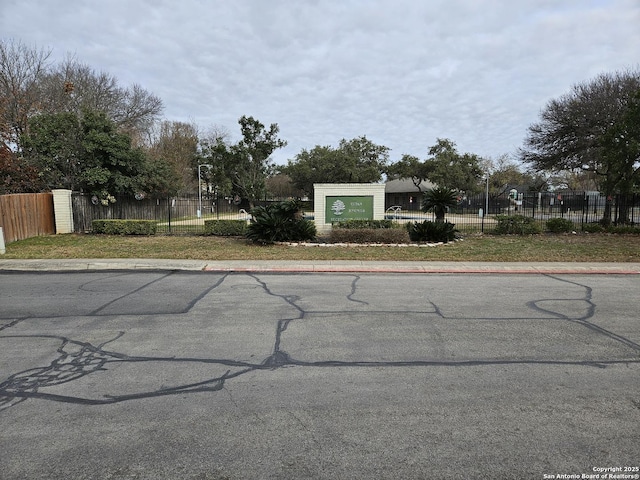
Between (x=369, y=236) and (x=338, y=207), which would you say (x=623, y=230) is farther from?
(x=338, y=207)

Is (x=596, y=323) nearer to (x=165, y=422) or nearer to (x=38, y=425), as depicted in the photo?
(x=165, y=422)

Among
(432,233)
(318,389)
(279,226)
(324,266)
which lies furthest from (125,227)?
(318,389)

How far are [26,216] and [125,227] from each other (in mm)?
4003

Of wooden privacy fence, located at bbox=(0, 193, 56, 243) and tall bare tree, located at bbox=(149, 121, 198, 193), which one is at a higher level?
tall bare tree, located at bbox=(149, 121, 198, 193)

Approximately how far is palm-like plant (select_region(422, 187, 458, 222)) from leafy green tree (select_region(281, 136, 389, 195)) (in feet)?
102

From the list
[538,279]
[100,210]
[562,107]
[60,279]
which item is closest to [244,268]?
[60,279]

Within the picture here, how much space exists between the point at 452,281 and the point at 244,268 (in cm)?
542

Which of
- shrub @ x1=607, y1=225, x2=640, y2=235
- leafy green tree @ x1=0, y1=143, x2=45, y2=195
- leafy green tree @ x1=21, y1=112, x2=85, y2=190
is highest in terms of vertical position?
leafy green tree @ x1=21, y1=112, x2=85, y2=190

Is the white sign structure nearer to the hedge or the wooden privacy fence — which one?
the hedge

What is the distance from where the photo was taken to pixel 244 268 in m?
11.4

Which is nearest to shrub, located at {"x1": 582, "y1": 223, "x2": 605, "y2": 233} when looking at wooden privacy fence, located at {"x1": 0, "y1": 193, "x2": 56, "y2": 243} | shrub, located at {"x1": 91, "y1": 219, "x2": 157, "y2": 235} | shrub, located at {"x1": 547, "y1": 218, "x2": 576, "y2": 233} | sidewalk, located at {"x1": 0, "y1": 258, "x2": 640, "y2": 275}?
shrub, located at {"x1": 547, "y1": 218, "x2": 576, "y2": 233}

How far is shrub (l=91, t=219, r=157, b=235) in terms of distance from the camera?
62.7 ft

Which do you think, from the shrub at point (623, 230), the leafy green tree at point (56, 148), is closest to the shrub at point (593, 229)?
the shrub at point (623, 230)

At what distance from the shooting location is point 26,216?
1812 cm
